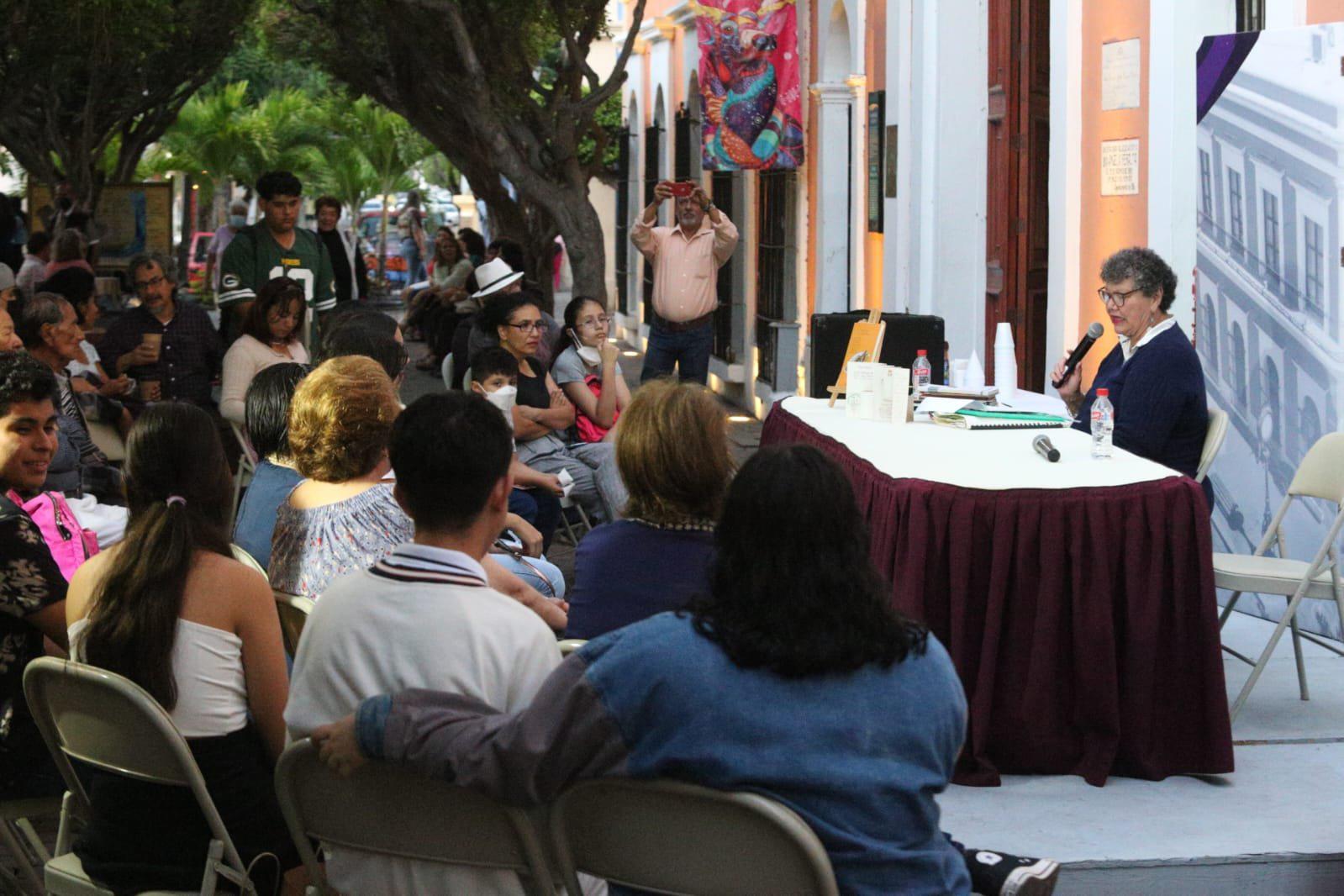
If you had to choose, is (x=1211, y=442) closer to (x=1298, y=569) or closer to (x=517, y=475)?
(x=1298, y=569)

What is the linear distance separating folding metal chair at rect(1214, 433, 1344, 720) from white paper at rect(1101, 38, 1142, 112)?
261 cm

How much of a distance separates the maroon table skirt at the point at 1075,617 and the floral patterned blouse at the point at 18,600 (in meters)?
2.24

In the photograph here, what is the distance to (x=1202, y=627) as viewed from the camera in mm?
4695

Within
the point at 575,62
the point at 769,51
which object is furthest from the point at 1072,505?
the point at 575,62

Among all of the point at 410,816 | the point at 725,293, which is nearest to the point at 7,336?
the point at 410,816

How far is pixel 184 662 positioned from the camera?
3236 millimetres

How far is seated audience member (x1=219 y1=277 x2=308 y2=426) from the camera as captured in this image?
7.20m

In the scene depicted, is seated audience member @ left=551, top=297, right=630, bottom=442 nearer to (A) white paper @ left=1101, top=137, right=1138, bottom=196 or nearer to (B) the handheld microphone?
(B) the handheld microphone

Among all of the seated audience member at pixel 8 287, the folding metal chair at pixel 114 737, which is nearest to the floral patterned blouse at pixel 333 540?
the folding metal chair at pixel 114 737

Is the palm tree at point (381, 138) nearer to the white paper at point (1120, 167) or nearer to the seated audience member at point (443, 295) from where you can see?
the seated audience member at point (443, 295)

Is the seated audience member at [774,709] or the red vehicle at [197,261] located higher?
the red vehicle at [197,261]

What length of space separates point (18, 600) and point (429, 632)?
1.29 metres

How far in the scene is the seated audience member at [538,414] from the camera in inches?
271

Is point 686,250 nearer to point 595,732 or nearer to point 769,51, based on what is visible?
point 769,51
